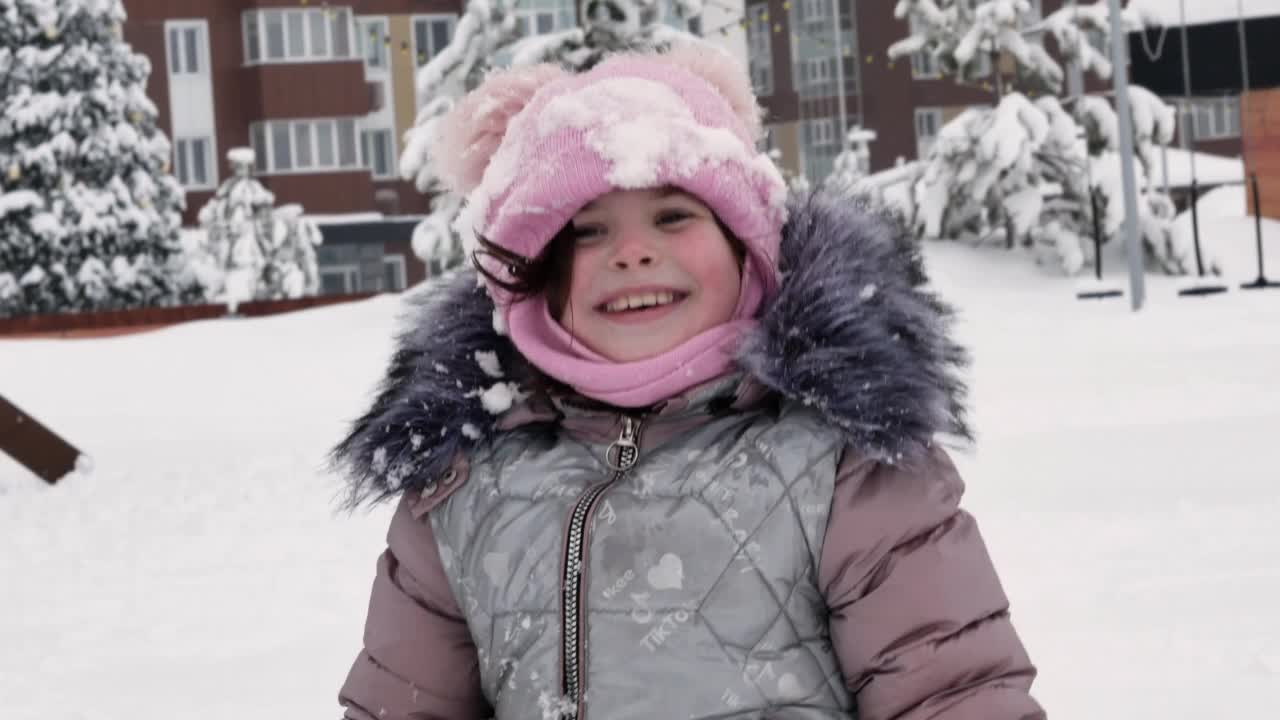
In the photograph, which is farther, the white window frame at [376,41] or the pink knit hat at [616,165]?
the white window frame at [376,41]

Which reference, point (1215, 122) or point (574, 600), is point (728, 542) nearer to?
point (574, 600)

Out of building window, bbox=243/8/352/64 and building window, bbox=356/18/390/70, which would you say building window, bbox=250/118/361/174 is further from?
building window, bbox=356/18/390/70

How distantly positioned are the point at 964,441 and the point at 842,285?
0.95ft

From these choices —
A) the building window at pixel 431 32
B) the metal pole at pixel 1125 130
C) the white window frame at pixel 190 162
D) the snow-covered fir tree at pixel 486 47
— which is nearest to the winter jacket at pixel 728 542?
the metal pole at pixel 1125 130

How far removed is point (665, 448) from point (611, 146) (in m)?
0.45

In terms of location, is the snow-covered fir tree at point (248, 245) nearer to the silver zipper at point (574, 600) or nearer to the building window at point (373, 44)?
the building window at point (373, 44)

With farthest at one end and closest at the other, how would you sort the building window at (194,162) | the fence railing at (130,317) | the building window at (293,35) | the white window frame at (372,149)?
the white window frame at (372,149), the building window at (293,35), the building window at (194,162), the fence railing at (130,317)

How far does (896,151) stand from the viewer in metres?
45.0

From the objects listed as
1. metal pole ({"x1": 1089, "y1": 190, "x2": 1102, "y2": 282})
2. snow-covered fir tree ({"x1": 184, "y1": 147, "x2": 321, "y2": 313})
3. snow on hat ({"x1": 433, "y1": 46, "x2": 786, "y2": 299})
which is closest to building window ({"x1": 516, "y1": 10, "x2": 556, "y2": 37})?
snow-covered fir tree ({"x1": 184, "y1": 147, "x2": 321, "y2": 313})

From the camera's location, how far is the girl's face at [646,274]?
2.73 m

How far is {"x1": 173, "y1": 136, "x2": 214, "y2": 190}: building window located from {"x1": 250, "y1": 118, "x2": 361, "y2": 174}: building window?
1.03 meters

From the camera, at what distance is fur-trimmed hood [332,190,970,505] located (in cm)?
Answer: 263

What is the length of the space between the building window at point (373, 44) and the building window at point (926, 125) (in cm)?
1316

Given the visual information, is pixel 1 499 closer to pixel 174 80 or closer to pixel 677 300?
pixel 677 300
